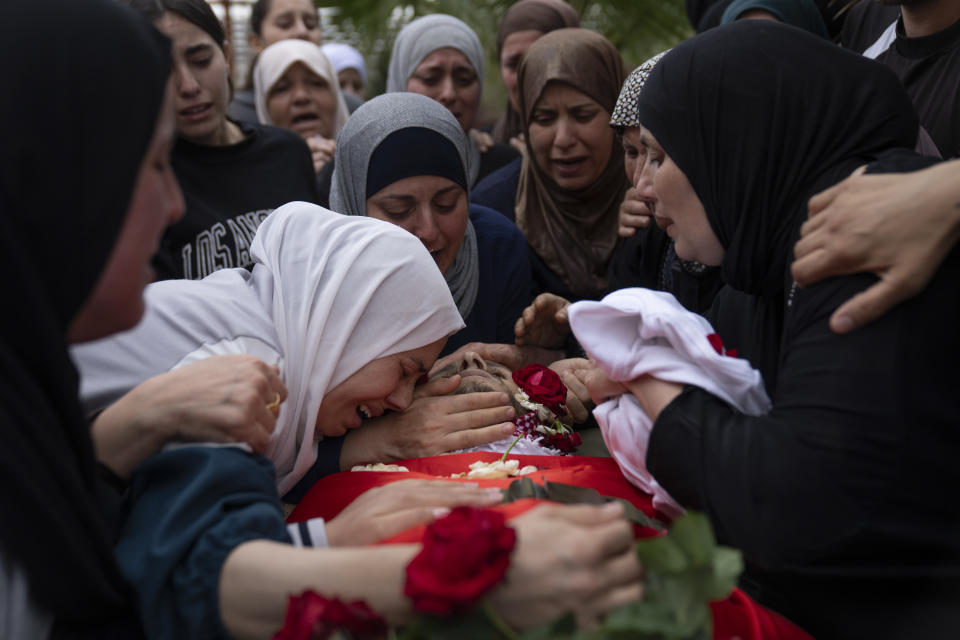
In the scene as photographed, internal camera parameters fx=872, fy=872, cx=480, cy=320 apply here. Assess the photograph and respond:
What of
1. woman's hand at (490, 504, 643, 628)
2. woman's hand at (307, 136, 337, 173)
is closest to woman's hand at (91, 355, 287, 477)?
woman's hand at (490, 504, 643, 628)

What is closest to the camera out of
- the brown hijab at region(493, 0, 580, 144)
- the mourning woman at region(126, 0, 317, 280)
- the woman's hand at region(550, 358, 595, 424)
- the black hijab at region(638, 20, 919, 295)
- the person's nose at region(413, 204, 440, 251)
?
the black hijab at region(638, 20, 919, 295)

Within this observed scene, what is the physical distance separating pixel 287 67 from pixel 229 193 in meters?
1.65

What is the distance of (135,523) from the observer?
1.57 metres

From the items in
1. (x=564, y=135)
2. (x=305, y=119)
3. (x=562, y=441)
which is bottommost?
(x=305, y=119)

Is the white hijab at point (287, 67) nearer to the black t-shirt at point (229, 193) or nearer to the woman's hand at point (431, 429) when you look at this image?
the black t-shirt at point (229, 193)

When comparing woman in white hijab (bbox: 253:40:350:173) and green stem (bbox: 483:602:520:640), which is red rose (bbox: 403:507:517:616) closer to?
green stem (bbox: 483:602:520:640)

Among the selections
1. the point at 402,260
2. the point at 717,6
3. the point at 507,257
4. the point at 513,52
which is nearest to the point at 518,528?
Result: the point at 402,260

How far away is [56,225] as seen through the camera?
1.30 m

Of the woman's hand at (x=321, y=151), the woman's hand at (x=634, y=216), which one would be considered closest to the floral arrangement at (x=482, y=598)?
the woman's hand at (x=634, y=216)

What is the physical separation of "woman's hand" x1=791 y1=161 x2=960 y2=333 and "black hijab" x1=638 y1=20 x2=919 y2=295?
27cm

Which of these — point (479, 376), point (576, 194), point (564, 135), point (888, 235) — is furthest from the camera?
point (576, 194)

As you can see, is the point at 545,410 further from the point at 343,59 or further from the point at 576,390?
the point at 343,59

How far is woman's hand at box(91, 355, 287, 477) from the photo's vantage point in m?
1.68

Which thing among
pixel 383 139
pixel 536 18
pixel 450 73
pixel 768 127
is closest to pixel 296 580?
pixel 768 127
